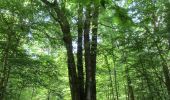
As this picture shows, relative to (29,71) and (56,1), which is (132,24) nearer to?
(56,1)

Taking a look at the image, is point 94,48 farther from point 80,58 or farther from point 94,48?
point 80,58

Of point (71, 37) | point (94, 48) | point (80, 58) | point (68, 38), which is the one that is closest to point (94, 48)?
point (94, 48)

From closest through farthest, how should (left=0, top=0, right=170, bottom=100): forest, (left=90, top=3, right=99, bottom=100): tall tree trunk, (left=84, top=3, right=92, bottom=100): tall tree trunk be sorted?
(left=0, top=0, right=170, bottom=100): forest
(left=84, top=3, right=92, bottom=100): tall tree trunk
(left=90, top=3, right=99, bottom=100): tall tree trunk

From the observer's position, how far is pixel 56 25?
1020 centimetres

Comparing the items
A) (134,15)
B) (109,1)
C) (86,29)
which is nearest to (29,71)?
(86,29)

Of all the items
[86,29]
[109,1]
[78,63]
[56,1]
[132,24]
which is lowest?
[132,24]

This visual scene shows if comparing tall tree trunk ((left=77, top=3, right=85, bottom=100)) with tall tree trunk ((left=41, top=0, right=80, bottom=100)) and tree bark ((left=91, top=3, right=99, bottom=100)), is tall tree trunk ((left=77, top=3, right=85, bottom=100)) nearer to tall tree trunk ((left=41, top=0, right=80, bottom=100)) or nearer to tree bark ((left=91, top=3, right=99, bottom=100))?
tall tree trunk ((left=41, top=0, right=80, bottom=100))

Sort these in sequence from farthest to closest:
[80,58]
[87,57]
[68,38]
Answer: [80,58]
[87,57]
[68,38]

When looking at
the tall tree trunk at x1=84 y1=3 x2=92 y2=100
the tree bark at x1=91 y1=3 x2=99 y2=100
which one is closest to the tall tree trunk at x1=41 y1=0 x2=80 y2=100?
the tall tree trunk at x1=84 y1=3 x2=92 y2=100

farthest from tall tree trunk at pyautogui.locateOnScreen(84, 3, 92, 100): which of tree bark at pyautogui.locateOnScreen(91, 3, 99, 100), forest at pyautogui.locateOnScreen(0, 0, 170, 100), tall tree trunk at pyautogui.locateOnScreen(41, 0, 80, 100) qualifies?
tall tree trunk at pyautogui.locateOnScreen(41, 0, 80, 100)

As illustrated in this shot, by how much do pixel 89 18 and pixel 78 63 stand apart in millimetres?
1662

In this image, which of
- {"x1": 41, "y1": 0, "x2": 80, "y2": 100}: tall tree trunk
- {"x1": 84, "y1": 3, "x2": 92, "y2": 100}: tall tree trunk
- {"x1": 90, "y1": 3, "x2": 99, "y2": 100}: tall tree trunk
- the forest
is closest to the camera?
the forest

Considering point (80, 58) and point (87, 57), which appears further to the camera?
point (80, 58)

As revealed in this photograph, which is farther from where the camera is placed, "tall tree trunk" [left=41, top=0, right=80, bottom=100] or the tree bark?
the tree bark
